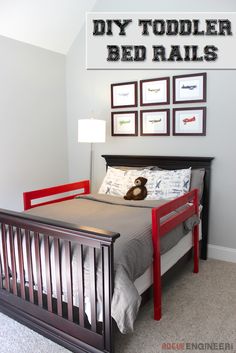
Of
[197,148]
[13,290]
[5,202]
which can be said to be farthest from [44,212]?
[197,148]

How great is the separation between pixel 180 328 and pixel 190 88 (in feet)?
7.08

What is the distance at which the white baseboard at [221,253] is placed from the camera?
2875 millimetres

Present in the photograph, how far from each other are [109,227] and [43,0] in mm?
2534

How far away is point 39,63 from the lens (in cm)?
350

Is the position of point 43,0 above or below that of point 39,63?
above

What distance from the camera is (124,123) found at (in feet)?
11.2

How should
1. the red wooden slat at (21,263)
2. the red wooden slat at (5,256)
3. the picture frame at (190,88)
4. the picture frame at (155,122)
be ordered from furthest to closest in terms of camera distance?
the picture frame at (155,122), the picture frame at (190,88), the red wooden slat at (5,256), the red wooden slat at (21,263)

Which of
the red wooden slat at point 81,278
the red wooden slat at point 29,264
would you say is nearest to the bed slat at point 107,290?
the red wooden slat at point 81,278

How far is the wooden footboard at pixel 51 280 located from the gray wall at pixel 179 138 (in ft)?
5.77

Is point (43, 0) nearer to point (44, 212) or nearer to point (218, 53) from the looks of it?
point (218, 53)

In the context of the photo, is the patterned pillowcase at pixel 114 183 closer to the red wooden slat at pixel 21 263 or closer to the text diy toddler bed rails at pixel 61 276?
the text diy toddler bed rails at pixel 61 276

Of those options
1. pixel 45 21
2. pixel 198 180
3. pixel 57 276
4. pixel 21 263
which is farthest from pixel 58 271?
pixel 45 21

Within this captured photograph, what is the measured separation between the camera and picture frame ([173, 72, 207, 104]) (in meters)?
2.86

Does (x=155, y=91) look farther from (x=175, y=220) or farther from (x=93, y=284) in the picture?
(x=93, y=284)
